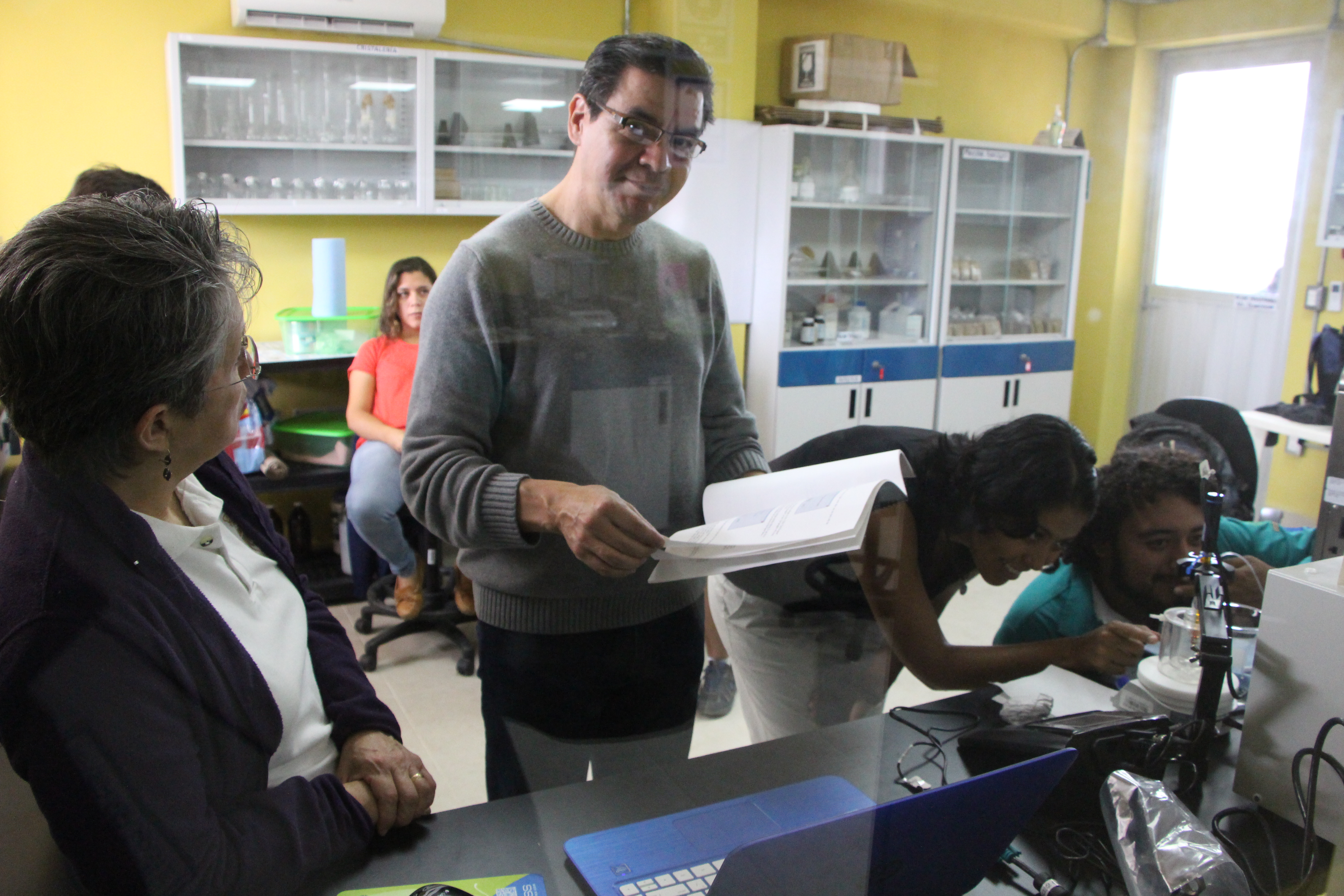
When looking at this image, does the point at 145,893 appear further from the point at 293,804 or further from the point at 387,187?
the point at 387,187

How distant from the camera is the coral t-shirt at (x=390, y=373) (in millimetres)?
1229

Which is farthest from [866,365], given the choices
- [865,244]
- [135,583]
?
[135,583]

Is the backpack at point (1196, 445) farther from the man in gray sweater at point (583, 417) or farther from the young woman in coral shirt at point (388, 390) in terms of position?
the young woman in coral shirt at point (388, 390)

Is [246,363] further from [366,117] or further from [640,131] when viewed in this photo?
[366,117]

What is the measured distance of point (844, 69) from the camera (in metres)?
1.75

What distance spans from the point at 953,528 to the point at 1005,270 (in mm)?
610

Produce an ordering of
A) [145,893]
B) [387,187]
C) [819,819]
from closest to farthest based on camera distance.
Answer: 1. [145,893]
2. [819,819]
3. [387,187]

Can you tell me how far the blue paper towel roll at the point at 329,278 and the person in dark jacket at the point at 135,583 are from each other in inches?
17.4

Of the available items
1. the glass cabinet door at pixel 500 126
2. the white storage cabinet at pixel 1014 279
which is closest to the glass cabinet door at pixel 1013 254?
the white storage cabinet at pixel 1014 279

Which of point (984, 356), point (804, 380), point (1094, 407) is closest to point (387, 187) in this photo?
point (804, 380)

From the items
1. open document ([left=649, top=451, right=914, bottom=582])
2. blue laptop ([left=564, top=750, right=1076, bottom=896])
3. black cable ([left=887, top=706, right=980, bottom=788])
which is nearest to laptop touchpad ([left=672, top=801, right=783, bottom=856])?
blue laptop ([left=564, top=750, right=1076, bottom=896])

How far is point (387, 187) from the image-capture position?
1.40 metres

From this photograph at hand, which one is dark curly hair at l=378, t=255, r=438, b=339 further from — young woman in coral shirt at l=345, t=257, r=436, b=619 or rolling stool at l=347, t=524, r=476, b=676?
rolling stool at l=347, t=524, r=476, b=676

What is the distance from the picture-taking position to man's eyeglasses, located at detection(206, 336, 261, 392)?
2.67ft
